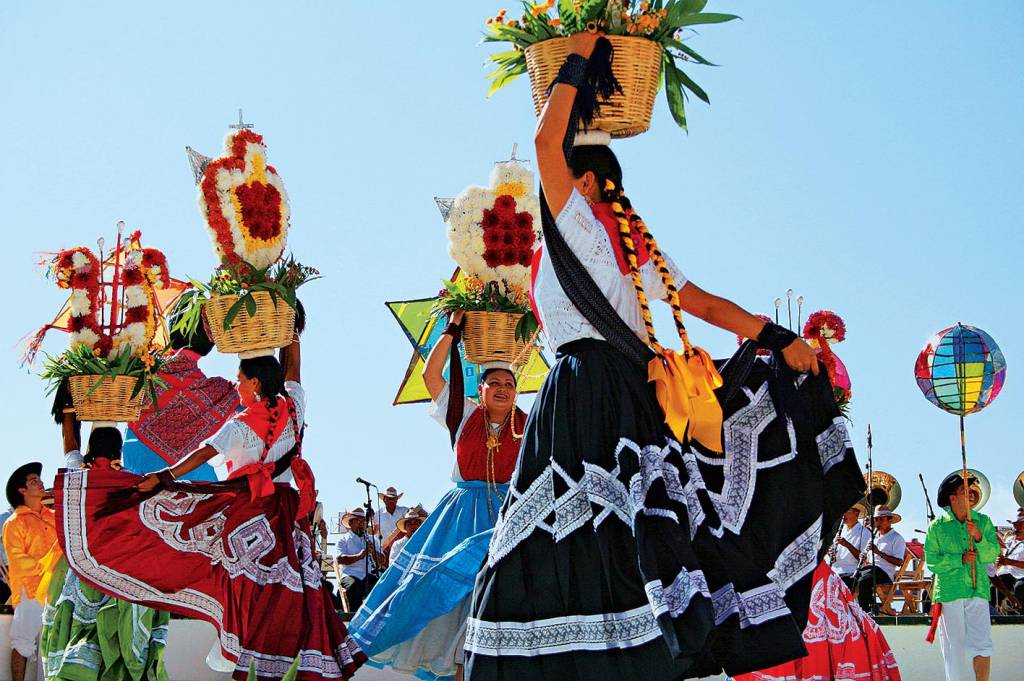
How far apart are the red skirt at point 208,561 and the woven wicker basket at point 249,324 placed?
0.75 meters

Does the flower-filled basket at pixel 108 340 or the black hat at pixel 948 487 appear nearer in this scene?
the flower-filled basket at pixel 108 340

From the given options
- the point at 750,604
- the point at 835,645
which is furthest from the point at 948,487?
the point at 750,604

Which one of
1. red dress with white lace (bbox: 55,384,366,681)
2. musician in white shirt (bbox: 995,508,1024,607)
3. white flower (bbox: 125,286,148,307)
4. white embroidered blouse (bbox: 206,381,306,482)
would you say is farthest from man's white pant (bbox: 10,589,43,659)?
musician in white shirt (bbox: 995,508,1024,607)

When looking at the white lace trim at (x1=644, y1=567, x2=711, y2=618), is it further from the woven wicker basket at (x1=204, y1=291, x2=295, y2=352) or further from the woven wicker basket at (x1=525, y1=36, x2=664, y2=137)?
the woven wicker basket at (x1=204, y1=291, x2=295, y2=352)

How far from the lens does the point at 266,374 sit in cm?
784

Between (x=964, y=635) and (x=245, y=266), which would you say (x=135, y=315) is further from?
(x=964, y=635)

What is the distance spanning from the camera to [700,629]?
14.6 feet

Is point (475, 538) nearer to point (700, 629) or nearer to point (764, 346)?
point (764, 346)

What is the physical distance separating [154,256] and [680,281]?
5.19 meters

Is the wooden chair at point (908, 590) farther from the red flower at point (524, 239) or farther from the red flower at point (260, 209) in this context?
the red flower at point (260, 209)

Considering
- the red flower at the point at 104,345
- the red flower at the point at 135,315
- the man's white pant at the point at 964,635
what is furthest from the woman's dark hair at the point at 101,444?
the man's white pant at the point at 964,635

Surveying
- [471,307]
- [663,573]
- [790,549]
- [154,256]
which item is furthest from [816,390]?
[154,256]

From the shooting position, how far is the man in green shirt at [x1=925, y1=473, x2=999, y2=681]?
34.9 feet

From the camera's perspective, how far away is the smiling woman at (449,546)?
6.99m
